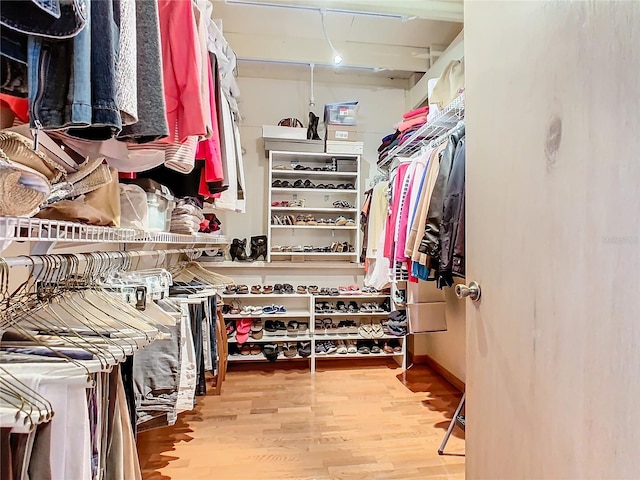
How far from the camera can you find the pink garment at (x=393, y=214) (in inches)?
93.0

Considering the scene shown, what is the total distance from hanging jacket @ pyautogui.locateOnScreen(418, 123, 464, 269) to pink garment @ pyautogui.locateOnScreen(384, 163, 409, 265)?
1.68ft

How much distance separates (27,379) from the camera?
1.72ft

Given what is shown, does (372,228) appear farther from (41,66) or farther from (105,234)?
(41,66)

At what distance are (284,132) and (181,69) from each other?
212 centimetres

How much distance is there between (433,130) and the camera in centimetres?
231

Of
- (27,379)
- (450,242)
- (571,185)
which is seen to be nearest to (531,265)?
(571,185)

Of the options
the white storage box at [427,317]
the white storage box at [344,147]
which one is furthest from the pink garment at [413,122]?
the white storage box at [427,317]

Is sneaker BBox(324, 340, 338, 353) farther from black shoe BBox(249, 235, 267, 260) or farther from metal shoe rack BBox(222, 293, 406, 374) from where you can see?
black shoe BBox(249, 235, 267, 260)

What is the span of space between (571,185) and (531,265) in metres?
0.20

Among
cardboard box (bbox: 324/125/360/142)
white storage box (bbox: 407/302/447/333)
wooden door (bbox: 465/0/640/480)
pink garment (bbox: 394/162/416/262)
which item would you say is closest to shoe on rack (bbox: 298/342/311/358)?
white storage box (bbox: 407/302/447/333)

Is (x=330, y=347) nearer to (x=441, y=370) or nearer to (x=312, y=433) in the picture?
(x=441, y=370)

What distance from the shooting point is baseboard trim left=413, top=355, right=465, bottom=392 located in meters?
2.61

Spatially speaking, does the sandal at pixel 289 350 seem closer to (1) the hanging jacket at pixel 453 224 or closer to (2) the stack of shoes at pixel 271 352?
(2) the stack of shoes at pixel 271 352

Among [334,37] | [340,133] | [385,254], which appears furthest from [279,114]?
[385,254]
